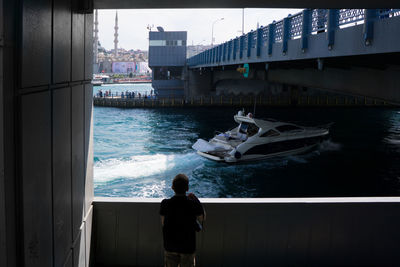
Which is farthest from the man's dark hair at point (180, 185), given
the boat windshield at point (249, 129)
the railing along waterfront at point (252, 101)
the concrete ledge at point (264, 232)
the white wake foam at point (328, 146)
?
the railing along waterfront at point (252, 101)

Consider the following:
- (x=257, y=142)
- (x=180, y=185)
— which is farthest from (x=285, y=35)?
(x=180, y=185)

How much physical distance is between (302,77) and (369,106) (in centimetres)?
4958

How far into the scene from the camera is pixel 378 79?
15336mm

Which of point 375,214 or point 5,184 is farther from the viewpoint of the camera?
point 375,214

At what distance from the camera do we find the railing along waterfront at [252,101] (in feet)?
222

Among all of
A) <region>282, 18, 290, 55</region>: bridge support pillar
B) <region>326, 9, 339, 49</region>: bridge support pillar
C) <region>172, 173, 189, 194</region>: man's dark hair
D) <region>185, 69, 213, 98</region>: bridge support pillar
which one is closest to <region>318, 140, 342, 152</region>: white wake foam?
<region>282, 18, 290, 55</region>: bridge support pillar

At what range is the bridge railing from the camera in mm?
12281

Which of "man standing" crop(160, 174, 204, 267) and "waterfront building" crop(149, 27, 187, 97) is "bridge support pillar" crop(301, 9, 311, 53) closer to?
"man standing" crop(160, 174, 204, 267)

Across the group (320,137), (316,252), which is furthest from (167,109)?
(316,252)

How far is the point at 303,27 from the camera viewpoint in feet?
55.8

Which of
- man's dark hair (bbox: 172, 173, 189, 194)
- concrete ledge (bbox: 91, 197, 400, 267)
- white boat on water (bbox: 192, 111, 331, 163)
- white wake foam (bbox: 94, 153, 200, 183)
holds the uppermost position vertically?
man's dark hair (bbox: 172, 173, 189, 194)

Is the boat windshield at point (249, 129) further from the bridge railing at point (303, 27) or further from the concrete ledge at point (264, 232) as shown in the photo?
the concrete ledge at point (264, 232)

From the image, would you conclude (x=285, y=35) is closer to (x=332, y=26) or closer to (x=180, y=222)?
(x=332, y=26)

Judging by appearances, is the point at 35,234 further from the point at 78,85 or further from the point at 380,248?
the point at 380,248
